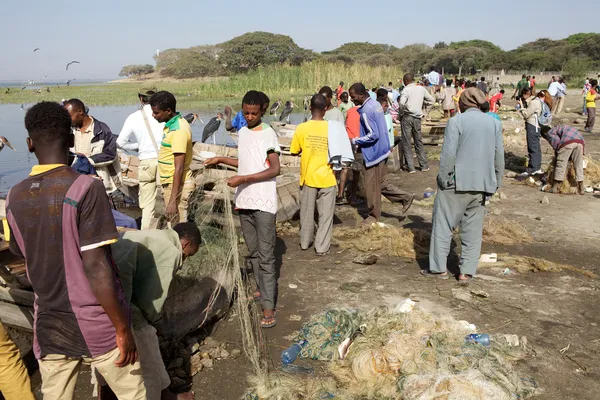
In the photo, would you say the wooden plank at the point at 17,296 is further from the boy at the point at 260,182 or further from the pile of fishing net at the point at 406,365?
the pile of fishing net at the point at 406,365

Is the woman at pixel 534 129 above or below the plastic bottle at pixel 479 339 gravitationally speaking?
above

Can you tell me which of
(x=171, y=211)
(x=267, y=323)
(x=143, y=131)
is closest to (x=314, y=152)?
(x=171, y=211)

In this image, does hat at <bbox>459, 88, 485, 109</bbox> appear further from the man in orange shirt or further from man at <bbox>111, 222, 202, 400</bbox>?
man at <bbox>111, 222, 202, 400</bbox>

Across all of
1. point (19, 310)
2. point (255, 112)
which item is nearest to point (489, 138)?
point (255, 112)

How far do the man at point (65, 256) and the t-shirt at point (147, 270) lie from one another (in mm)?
561

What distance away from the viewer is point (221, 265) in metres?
4.43

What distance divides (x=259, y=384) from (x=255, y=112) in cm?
217

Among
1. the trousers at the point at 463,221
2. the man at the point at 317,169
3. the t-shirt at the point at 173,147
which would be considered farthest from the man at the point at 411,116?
the t-shirt at the point at 173,147

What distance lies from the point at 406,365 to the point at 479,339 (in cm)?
79

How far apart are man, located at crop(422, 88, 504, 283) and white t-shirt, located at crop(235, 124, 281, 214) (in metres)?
1.89

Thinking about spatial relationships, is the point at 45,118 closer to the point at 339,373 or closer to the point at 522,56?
Answer: the point at 339,373

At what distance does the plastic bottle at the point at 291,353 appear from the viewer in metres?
3.72

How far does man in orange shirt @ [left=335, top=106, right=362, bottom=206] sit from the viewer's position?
7.30 metres

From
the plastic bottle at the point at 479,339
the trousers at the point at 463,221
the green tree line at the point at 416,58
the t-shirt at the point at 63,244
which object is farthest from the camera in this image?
the green tree line at the point at 416,58
